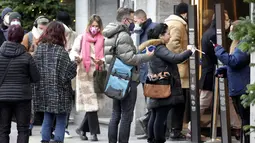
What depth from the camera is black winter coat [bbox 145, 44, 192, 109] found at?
433 inches

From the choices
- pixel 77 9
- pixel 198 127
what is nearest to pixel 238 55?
pixel 198 127

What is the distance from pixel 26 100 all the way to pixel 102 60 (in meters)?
2.35

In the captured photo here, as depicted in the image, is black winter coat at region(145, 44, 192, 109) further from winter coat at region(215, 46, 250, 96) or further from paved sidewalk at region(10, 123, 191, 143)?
paved sidewalk at region(10, 123, 191, 143)

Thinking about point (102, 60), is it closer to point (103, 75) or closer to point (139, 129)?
point (103, 75)

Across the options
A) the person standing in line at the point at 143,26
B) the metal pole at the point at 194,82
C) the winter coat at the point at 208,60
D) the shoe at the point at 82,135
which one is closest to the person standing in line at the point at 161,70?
the metal pole at the point at 194,82

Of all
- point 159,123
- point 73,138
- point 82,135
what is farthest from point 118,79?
point 73,138

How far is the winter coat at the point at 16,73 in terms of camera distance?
1043cm

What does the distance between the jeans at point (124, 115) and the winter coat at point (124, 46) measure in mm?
251

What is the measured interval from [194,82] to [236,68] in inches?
71.5

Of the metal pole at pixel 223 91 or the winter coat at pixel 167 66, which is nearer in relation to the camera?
the metal pole at pixel 223 91

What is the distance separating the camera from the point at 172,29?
1255 cm

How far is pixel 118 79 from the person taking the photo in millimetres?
11102

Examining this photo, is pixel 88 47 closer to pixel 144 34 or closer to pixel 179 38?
pixel 144 34

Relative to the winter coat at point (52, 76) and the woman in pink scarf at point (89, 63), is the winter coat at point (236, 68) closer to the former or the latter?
the winter coat at point (52, 76)
